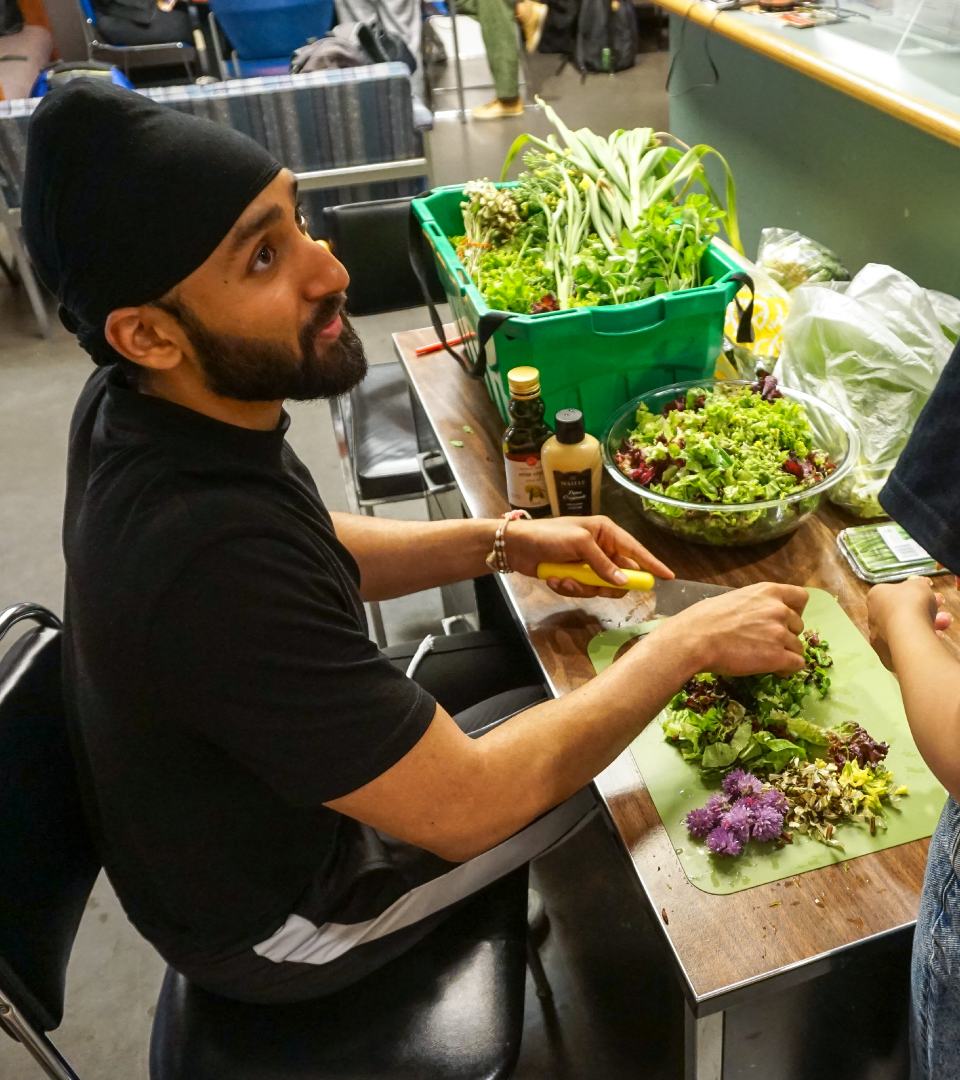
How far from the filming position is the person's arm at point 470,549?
1312 millimetres

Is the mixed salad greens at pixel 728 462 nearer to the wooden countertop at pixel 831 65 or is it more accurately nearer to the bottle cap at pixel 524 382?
the bottle cap at pixel 524 382

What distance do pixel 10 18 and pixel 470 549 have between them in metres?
7.28

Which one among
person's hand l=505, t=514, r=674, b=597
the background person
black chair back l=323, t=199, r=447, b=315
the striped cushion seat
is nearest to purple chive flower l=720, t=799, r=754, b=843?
person's hand l=505, t=514, r=674, b=597

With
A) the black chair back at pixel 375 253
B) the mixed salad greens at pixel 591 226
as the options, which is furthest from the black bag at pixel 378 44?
the mixed salad greens at pixel 591 226

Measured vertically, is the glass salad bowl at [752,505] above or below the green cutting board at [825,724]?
above

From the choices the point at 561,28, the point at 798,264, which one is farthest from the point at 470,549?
the point at 561,28

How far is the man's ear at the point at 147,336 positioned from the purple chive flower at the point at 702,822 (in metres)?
0.79

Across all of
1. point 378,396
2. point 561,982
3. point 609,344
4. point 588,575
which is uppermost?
point 609,344

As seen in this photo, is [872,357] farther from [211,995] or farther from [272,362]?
[211,995]

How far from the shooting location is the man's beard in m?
1.01

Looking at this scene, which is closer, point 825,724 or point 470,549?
point 825,724

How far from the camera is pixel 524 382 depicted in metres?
1.34

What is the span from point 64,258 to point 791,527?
3.44ft

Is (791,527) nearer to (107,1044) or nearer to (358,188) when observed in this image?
(107,1044)
